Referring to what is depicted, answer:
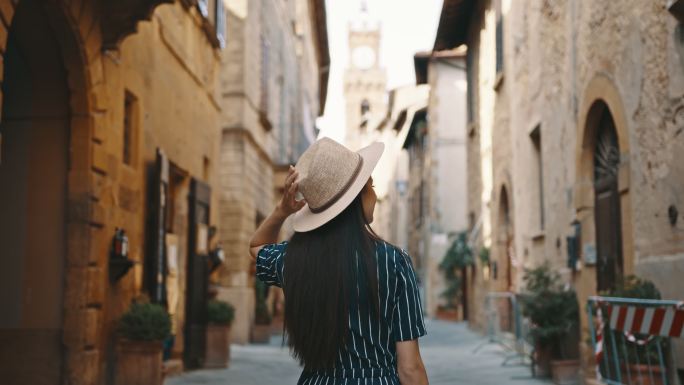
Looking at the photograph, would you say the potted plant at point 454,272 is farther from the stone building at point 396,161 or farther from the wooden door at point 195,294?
the wooden door at point 195,294

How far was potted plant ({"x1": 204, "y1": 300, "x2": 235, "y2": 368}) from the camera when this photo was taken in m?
12.3

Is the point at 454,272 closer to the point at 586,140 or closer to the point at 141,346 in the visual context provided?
the point at 586,140

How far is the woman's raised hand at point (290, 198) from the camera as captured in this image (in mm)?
2707

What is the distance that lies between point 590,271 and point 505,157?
6609 millimetres

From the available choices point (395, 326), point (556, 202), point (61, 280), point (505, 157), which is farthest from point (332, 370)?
point (505, 157)

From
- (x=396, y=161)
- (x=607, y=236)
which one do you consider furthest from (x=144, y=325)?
(x=396, y=161)

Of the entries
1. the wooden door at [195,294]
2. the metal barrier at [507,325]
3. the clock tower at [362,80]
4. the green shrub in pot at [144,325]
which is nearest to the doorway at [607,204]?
the metal barrier at [507,325]

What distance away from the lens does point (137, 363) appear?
28.2 feet

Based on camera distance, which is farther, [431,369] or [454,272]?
[454,272]

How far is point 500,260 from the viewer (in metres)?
17.6

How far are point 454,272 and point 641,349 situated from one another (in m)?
21.0

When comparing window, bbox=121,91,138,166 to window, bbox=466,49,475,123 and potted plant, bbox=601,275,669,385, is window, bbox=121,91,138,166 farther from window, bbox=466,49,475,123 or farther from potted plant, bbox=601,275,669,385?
window, bbox=466,49,475,123

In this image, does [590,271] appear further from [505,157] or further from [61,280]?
[505,157]

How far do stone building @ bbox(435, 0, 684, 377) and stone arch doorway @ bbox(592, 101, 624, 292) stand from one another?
0.01m
